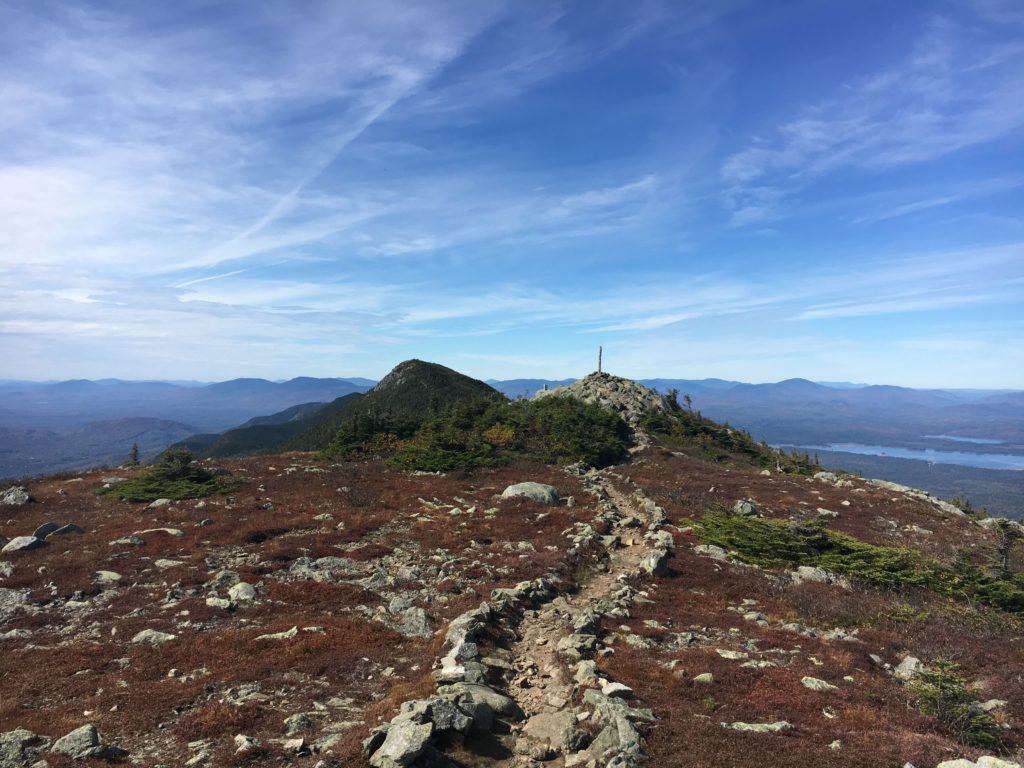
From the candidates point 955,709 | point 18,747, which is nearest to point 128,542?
point 18,747

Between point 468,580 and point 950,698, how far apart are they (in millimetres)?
15004

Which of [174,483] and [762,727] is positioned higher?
[174,483]

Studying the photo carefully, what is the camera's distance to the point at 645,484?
41250 millimetres

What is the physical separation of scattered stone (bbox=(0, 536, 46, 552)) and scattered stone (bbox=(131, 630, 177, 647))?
1378 cm

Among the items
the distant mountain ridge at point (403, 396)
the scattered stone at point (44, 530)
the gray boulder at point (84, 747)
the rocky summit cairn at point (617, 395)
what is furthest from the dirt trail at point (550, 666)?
the distant mountain ridge at point (403, 396)

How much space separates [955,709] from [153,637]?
20484 millimetres

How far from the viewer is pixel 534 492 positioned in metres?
35.2

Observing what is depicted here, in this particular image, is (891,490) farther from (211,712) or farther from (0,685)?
(0,685)

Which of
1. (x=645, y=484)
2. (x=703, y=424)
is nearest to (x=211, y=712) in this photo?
(x=645, y=484)

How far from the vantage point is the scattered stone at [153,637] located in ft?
47.9

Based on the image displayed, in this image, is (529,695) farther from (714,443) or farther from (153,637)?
(714,443)

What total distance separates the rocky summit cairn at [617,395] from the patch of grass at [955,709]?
53662mm

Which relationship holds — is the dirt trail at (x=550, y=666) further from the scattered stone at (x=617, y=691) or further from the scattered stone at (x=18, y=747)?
the scattered stone at (x=18, y=747)

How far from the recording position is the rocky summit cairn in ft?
224
